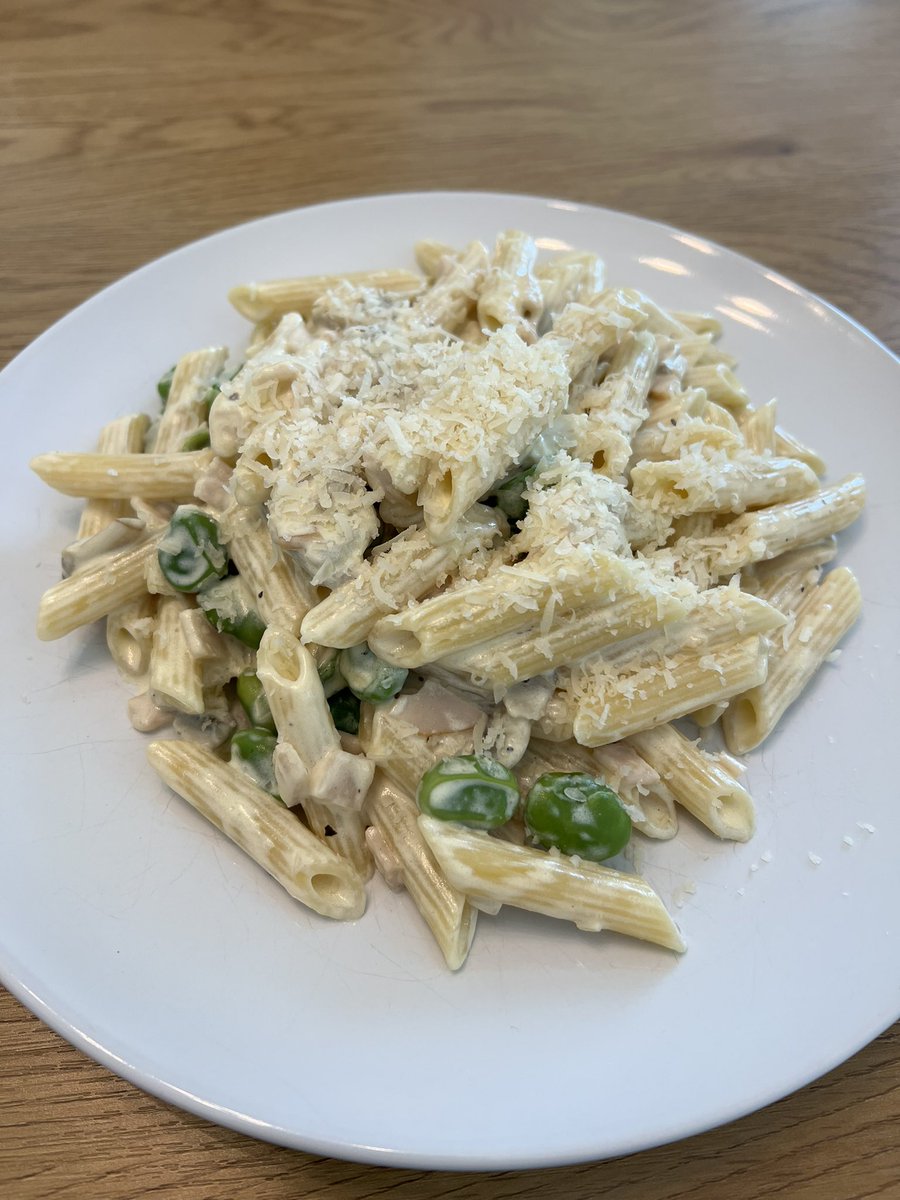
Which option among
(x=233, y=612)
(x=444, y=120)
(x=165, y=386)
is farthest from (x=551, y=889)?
(x=444, y=120)

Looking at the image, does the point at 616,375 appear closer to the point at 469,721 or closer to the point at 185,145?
the point at 469,721

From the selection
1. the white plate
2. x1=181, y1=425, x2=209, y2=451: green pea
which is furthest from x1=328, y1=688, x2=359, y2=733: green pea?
x1=181, y1=425, x2=209, y2=451: green pea

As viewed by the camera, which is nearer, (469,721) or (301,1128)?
(301,1128)

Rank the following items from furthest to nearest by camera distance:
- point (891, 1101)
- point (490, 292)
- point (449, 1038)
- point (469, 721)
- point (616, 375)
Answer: point (490, 292), point (616, 375), point (469, 721), point (891, 1101), point (449, 1038)

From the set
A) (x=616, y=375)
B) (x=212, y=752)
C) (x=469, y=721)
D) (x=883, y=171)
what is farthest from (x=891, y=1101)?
(x=883, y=171)

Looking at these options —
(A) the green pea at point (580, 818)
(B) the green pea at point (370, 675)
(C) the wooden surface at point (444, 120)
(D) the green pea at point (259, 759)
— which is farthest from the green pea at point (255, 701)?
(C) the wooden surface at point (444, 120)

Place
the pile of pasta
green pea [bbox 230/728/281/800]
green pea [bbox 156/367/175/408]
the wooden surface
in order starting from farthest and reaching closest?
the wooden surface < green pea [bbox 156/367/175/408] < green pea [bbox 230/728/281/800] < the pile of pasta

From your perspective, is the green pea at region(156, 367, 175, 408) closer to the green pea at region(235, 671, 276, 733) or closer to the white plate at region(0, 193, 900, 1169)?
the white plate at region(0, 193, 900, 1169)

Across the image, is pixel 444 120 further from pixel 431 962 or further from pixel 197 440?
pixel 431 962
